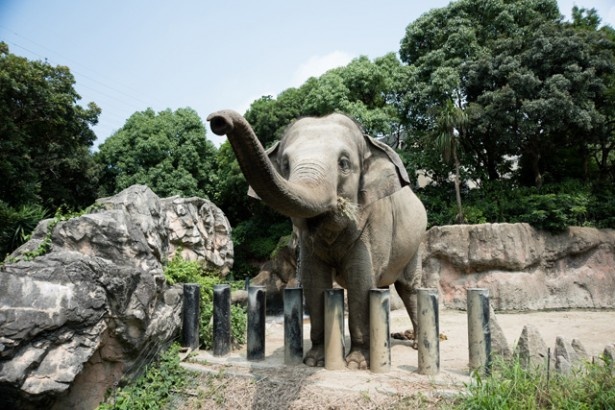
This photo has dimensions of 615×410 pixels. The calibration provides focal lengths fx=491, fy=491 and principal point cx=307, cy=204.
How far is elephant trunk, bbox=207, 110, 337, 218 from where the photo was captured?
254cm

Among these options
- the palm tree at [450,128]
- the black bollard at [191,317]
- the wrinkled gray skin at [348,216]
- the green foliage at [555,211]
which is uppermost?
the palm tree at [450,128]

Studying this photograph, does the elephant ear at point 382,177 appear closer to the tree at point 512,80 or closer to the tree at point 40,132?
the tree at point 512,80

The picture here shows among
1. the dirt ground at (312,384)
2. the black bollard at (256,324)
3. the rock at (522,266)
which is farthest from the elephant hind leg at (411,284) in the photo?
the rock at (522,266)

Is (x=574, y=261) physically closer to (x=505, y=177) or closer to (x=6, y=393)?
(x=505, y=177)

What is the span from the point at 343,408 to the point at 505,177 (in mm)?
18070

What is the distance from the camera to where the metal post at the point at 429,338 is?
461cm

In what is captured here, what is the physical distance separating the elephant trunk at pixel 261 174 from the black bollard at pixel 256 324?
7.77ft

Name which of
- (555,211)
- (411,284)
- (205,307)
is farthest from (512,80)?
(205,307)

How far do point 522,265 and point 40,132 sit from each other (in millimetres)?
15700

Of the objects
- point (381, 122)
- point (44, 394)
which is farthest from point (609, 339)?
point (381, 122)

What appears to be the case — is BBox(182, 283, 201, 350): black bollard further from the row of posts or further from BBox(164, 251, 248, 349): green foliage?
the row of posts

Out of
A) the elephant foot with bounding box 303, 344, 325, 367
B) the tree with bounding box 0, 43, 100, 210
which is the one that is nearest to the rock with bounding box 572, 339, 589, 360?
the elephant foot with bounding box 303, 344, 325, 367

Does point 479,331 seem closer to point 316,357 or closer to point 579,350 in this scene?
point 579,350

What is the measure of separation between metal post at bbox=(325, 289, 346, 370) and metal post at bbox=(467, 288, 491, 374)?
1.22m
